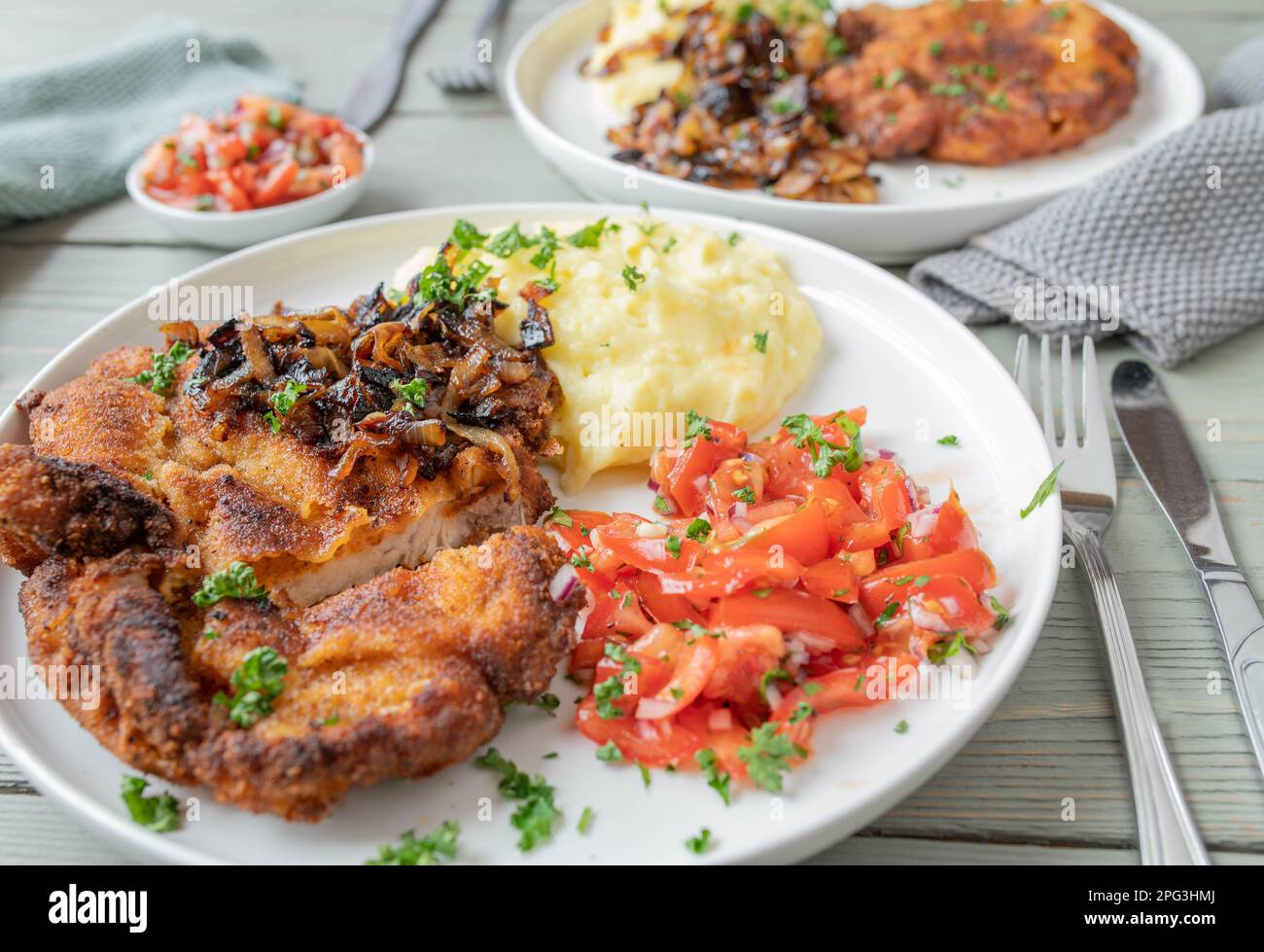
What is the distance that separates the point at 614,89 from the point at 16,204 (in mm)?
4207

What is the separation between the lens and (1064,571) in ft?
15.0

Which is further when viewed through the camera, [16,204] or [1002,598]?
[16,204]

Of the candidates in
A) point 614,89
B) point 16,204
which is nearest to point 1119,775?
point 614,89

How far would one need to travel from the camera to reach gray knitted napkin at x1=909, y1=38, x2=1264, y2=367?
19.3 feet

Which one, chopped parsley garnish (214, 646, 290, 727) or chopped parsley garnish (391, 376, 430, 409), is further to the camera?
chopped parsley garnish (391, 376, 430, 409)

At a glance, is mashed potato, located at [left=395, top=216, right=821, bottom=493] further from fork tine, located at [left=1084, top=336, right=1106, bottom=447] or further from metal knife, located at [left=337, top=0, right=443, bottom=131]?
metal knife, located at [left=337, top=0, right=443, bottom=131]

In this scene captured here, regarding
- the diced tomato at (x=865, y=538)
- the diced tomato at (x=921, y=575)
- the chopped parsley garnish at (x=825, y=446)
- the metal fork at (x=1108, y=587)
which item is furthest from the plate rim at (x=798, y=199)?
the diced tomato at (x=921, y=575)

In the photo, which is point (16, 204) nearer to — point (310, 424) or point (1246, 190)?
point (310, 424)

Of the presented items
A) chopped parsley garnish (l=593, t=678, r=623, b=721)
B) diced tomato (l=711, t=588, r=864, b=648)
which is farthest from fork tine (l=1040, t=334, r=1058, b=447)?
chopped parsley garnish (l=593, t=678, r=623, b=721)

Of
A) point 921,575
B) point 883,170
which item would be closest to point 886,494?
point 921,575

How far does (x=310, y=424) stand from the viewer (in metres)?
4.43

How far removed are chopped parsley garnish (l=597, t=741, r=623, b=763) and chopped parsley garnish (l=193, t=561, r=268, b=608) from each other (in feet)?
4.41

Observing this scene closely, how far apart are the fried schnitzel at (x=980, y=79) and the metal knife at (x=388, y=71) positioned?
3.52 m

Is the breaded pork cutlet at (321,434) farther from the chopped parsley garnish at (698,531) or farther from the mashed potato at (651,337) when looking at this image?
the chopped parsley garnish at (698,531)
